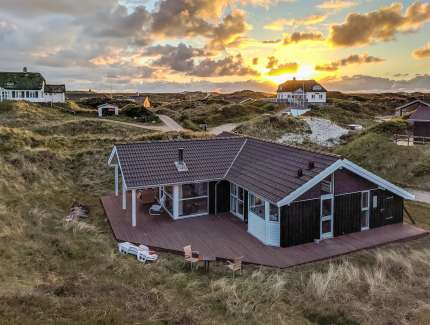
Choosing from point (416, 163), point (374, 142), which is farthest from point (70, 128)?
point (416, 163)

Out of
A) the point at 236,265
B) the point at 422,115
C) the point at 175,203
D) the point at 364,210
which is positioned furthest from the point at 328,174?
the point at 422,115

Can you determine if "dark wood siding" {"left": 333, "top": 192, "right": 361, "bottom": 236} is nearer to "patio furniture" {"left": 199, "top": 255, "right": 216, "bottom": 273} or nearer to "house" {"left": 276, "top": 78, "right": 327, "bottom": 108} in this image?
"patio furniture" {"left": 199, "top": 255, "right": 216, "bottom": 273}

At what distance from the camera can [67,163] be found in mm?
27266

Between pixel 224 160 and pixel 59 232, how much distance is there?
8603 millimetres

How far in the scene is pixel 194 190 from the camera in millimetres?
17750

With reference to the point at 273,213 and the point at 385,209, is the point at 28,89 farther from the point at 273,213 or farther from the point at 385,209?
the point at 385,209

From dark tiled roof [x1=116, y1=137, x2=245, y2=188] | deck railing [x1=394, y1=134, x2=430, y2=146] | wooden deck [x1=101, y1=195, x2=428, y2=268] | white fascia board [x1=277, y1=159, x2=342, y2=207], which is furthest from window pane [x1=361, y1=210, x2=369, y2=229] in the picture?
deck railing [x1=394, y1=134, x2=430, y2=146]

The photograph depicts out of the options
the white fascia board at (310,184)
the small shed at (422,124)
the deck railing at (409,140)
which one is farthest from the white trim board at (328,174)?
the small shed at (422,124)

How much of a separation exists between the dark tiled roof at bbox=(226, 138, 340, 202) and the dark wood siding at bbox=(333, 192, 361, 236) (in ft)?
6.03

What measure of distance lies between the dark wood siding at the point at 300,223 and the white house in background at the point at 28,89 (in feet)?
214

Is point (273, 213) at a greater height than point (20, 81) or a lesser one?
lesser

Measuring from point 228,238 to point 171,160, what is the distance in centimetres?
540

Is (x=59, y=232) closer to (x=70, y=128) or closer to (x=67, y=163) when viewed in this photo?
(x=67, y=163)

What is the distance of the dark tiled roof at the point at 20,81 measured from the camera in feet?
216
